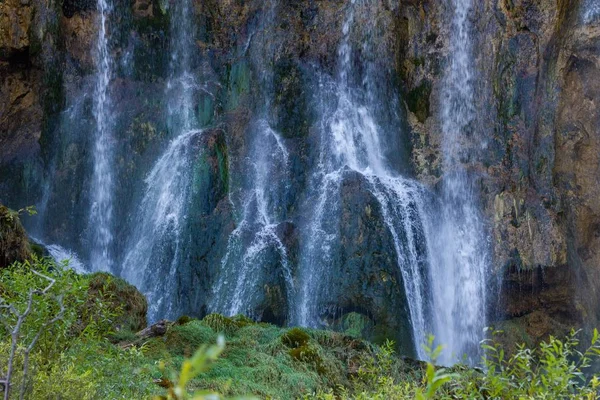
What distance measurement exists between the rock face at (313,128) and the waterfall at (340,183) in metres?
0.28

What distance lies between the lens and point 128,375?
4.75 metres

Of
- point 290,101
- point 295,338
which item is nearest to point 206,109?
point 290,101

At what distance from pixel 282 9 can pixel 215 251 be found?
7.09 m

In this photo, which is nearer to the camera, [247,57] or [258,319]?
[258,319]

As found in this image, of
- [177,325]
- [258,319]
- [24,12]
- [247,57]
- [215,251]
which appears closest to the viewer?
[177,325]

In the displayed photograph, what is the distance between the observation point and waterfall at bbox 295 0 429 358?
15.3 meters

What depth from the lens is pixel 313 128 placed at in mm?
17562

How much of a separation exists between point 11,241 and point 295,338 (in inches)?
179

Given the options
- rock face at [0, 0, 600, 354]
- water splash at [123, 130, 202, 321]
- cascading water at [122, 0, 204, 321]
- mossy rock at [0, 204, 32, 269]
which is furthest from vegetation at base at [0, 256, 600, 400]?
rock face at [0, 0, 600, 354]

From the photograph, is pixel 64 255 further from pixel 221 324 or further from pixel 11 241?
pixel 221 324

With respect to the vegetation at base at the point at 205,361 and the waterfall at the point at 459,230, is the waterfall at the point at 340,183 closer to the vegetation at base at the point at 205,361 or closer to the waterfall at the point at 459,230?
the waterfall at the point at 459,230

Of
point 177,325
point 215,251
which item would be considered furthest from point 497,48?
point 177,325

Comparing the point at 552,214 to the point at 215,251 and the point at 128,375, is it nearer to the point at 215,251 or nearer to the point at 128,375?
the point at 215,251

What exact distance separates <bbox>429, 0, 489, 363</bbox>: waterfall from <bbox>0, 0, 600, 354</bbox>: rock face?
0.89ft
